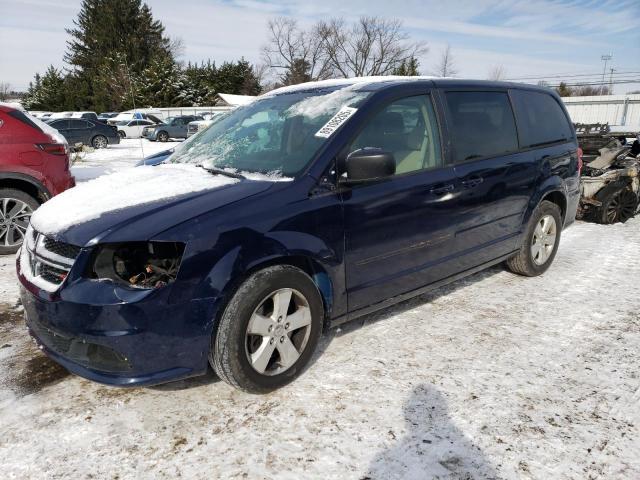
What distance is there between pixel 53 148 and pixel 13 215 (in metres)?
0.85

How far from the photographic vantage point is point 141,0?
58.8 metres

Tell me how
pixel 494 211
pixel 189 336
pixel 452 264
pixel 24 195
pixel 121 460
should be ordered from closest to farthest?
1. pixel 121 460
2. pixel 189 336
3. pixel 452 264
4. pixel 494 211
5. pixel 24 195

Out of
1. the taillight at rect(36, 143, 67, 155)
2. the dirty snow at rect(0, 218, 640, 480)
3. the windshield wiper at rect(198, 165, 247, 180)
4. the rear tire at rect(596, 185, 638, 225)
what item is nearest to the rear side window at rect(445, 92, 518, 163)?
the dirty snow at rect(0, 218, 640, 480)

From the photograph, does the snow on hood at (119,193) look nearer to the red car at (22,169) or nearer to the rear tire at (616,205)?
the red car at (22,169)

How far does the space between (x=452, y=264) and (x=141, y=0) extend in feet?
218

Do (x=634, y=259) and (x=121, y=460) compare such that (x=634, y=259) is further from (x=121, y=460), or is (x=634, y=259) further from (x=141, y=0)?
(x=141, y=0)

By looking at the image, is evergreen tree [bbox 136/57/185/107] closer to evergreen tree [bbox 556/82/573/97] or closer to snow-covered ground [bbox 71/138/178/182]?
snow-covered ground [bbox 71/138/178/182]

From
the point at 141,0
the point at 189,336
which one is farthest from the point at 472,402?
the point at 141,0

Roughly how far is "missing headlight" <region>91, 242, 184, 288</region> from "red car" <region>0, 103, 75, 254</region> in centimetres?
362

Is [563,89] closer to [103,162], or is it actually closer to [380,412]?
[103,162]

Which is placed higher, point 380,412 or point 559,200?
point 559,200

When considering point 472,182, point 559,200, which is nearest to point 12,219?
point 472,182

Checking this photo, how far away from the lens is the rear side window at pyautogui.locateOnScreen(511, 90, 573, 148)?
4344 millimetres

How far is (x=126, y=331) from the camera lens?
2.25 meters
